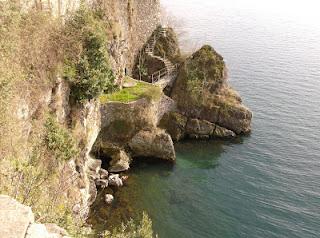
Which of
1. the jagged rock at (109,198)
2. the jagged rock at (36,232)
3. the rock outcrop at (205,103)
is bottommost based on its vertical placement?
the jagged rock at (109,198)

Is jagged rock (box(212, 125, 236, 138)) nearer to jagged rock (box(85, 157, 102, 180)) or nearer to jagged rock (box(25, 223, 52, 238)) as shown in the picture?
jagged rock (box(85, 157, 102, 180))

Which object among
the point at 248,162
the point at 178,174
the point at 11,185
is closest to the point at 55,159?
the point at 11,185

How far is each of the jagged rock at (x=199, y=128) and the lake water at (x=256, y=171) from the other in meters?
1.85

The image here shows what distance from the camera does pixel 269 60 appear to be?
80000 millimetres

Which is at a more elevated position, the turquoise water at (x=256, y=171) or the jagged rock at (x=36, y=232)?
the jagged rock at (x=36, y=232)

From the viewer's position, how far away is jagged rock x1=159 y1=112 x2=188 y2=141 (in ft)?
175

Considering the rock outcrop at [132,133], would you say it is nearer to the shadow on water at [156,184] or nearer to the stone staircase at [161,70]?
the shadow on water at [156,184]

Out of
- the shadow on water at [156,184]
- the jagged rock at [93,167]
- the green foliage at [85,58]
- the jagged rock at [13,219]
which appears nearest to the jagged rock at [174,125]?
the shadow on water at [156,184]

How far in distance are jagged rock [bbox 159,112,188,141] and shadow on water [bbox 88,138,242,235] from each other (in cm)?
118

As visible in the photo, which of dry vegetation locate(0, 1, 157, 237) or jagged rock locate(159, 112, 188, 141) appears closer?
dry vegetation locate(0, 1, 157, 237)

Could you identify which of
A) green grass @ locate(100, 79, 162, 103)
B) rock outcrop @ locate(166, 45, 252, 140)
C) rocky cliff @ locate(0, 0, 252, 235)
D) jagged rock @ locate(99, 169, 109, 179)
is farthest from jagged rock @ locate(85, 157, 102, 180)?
rock outcrop @ locate(166, 45, 252, 140)

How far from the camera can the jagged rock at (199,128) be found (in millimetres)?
54344

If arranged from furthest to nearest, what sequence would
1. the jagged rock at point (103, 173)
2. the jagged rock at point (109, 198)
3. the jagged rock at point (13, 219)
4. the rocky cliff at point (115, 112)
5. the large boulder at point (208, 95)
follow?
1. the large boulder at point (208, 95)
2. the jagged rock at point (103, 173)
3. the jagged rock at point (109, 198)
4. the rocky cliff at point (115, 112)
5. the jagged rock at point (13, 219)

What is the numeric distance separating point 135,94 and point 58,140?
832 inches
